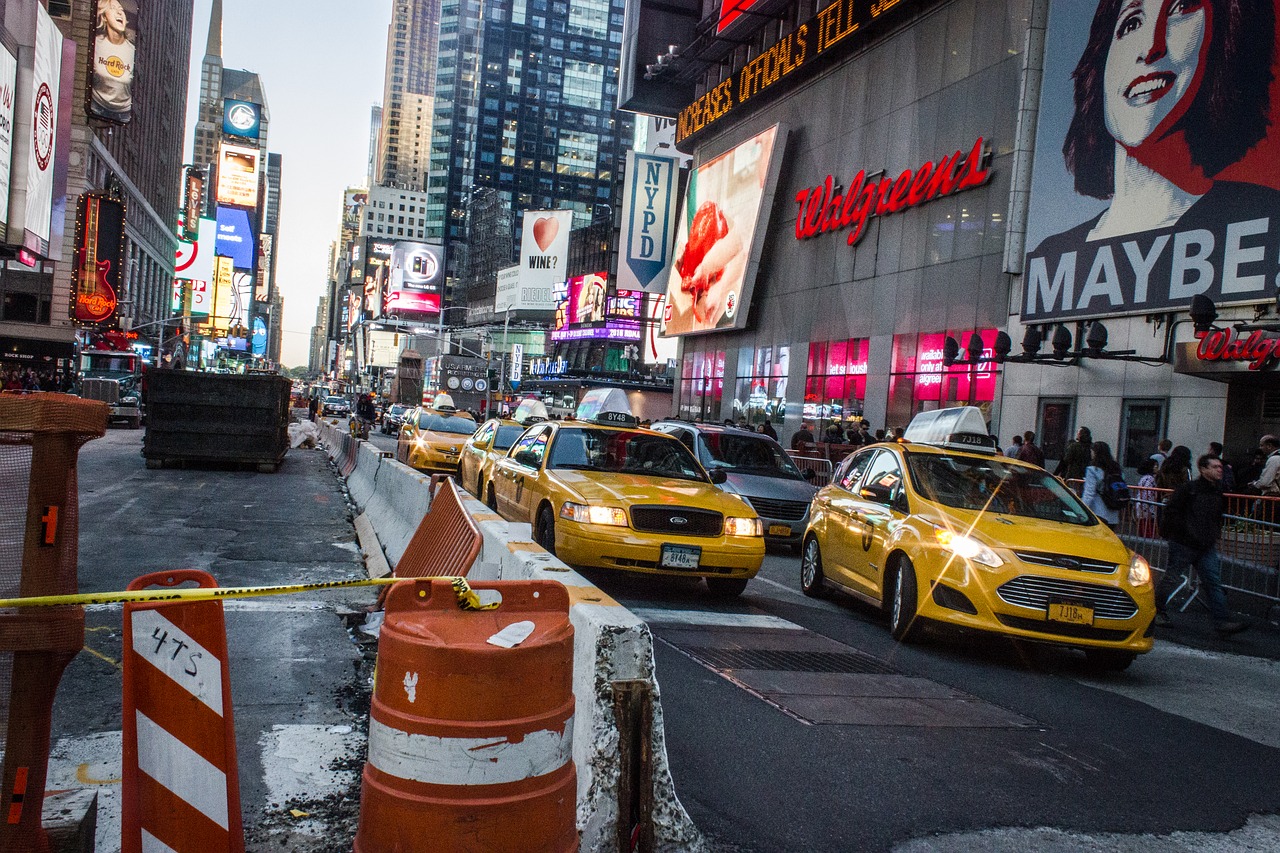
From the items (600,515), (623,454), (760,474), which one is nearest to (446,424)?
(760,474)

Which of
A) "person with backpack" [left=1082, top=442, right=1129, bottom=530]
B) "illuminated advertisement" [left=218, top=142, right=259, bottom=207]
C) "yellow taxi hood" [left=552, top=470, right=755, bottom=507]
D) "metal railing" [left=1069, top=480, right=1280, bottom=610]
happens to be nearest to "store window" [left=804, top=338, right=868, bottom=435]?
"person with backpack" [left=1082, top=442, right=1129, bottom=530]

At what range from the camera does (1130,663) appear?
822cm

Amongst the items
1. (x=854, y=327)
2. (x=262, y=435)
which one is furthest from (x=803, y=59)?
(x=262, y=435)

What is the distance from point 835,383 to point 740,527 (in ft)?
72.8

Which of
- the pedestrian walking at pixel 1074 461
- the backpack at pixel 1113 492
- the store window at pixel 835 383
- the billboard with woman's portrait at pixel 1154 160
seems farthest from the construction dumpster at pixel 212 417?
the billboard with woman's portrait at pixel 1154 160

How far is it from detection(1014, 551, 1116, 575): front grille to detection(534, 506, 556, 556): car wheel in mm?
4095

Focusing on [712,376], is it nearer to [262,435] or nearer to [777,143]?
[777,143]

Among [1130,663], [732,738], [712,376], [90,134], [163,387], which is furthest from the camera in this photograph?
[90,134]

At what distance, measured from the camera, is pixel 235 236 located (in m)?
115

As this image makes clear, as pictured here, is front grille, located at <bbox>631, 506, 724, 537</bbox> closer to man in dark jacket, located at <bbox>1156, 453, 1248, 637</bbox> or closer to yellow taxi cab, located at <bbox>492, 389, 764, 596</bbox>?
yellow taxi cab, located at <bbox>492, 389, 764, 596</bbox>

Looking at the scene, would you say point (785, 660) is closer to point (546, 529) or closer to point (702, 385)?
point (546, 529)

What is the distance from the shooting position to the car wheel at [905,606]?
8.13 meters

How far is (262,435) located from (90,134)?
165ft

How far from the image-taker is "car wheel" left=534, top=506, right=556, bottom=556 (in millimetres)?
9532
